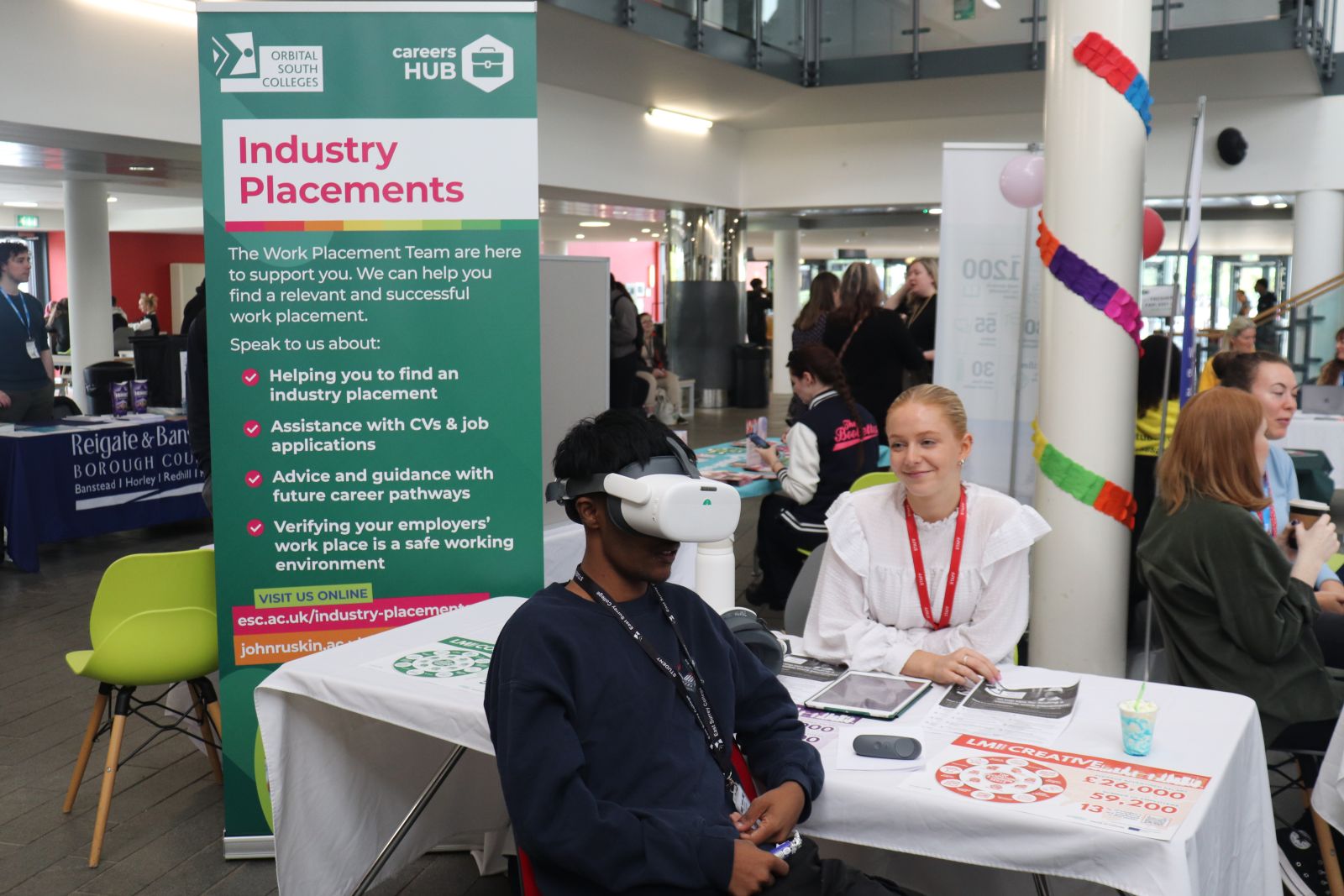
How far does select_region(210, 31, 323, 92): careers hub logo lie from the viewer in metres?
2.82

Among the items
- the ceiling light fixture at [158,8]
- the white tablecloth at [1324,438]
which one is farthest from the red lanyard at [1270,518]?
the ceiling light fixture at [158,8]

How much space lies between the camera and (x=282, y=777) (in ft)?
8.17

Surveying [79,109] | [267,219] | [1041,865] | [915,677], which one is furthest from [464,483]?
[79,109]

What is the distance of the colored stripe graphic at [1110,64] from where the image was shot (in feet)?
10.8

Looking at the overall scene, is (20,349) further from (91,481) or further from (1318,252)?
(1318,252)

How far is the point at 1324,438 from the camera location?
7289 mm

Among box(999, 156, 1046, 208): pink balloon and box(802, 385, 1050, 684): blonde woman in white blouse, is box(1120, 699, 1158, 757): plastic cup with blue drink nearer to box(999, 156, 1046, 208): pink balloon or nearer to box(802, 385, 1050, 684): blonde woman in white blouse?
box(802, 385, 1050, 684): blonde woman in white blouse

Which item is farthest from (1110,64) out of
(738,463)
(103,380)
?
(103,380)

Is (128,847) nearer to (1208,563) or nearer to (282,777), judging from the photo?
(282,777)

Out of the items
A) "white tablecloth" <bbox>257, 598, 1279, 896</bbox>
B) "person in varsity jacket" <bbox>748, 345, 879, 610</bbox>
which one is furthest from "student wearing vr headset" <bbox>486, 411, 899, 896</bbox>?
"person in varsity jacket" <bbox>748, 345, 879, 610</bbox>

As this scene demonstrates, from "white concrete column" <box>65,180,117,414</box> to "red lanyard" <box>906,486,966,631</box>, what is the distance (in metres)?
11.2

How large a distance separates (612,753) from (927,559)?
109 centimetres

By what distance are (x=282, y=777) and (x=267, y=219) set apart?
1.32m

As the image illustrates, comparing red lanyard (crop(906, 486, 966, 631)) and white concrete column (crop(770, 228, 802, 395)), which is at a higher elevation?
white concrete column (crop(770, 228, 802, 395))
